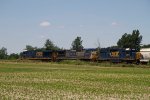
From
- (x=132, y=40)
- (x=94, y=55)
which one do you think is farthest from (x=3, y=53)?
(x=94, y=55)

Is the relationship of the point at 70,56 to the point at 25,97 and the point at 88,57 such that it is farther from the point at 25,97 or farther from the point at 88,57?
the point at 25,97

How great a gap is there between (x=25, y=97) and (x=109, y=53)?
63204 millimetres

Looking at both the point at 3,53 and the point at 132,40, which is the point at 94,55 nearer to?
the point at 132,40

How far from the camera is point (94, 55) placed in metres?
84.1

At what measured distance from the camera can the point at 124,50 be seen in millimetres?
78188

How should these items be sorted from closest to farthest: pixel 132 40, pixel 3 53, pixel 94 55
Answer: pixel 94 55, pixel 132 40, pixel 3 53

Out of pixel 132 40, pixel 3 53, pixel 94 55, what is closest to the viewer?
pixel 94 55

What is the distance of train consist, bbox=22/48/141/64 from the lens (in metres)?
77.2

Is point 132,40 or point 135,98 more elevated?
point 132,40

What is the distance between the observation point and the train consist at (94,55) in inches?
3041

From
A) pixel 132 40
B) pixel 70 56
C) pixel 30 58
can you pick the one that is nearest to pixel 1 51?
pixel 132 40

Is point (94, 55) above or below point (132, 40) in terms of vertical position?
below

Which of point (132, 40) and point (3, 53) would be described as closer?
point (132, 40)

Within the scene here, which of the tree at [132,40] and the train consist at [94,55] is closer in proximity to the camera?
the train consist at [94,55]
